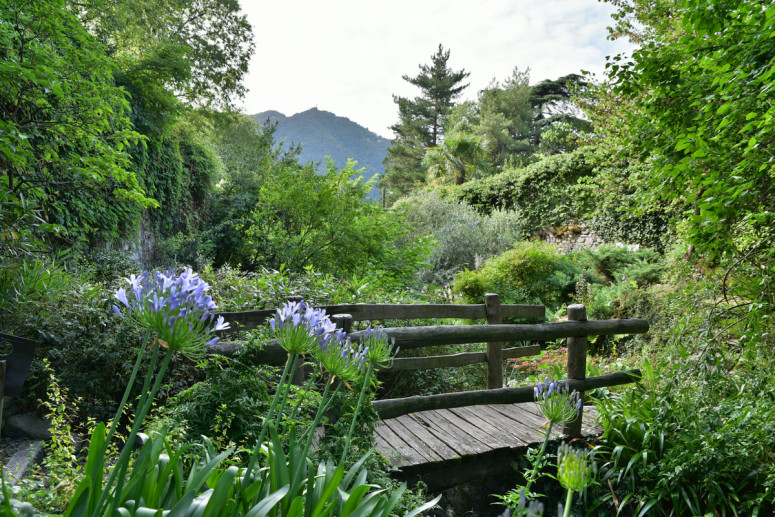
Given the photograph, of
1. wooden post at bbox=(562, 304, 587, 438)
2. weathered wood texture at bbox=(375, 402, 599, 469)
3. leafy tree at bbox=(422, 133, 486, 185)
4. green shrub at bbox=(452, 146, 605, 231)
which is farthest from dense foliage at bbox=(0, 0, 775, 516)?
leafy tree at bbox=(422, 133, 486, 185)

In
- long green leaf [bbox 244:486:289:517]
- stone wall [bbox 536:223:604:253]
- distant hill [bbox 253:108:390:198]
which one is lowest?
long green leaf [bbox 244:486:289:517]

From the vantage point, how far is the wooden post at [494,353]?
15.4ft

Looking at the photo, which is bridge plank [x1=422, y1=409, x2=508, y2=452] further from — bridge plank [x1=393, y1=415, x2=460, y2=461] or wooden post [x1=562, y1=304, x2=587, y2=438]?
wooden post [x1=562, y1=304, x2=587, y2=438]

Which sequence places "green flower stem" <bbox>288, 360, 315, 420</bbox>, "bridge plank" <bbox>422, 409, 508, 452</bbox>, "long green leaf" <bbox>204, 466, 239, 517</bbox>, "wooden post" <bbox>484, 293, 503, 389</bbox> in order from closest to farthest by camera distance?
"long green leaf" <bbox>204, 466, 239, 517</bbox>, "green flower stem" <bbox>288, 360, 315, 420</bbox>, "bridge plank" <bbox>422, 409, 508, 452</bbox>, "wooden post" <bbox>484, 293, 503, 389</bbox>

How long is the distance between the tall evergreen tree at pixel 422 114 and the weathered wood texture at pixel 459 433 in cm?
3208

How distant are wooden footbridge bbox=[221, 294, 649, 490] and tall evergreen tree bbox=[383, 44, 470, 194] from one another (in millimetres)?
31984

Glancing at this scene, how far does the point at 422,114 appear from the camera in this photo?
1426 inches

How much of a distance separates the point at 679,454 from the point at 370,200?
6826mm

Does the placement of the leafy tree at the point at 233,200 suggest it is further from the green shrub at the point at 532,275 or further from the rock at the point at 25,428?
the rock at the point at 25,428

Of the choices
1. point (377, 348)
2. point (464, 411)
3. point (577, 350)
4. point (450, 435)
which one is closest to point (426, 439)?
point (450, 435)

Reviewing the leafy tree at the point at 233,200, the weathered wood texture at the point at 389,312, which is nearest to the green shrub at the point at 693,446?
the weathered wood texture at the point at 389,312

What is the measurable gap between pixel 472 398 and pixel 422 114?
35139 millimetres

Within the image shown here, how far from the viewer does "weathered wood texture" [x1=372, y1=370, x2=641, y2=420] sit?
330 centimetres

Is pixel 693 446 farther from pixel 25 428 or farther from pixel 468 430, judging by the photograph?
pixel 25 428
